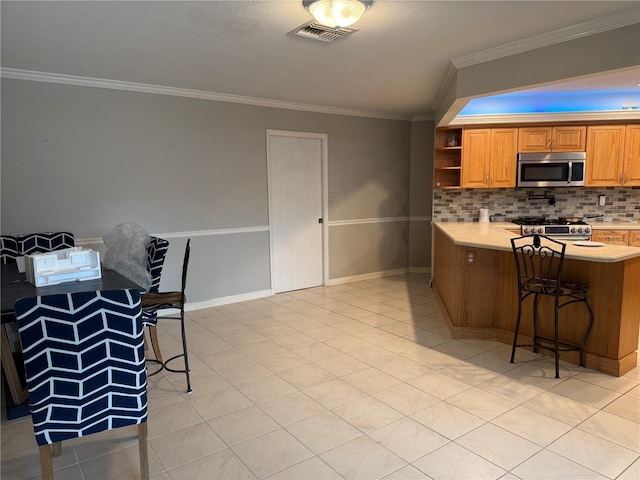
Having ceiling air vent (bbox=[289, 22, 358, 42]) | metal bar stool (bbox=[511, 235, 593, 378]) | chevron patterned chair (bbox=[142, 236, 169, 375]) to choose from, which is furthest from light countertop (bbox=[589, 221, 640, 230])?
chevron patterned chair (bbox=[142, 236, 169, 375])

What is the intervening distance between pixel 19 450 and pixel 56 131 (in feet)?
9.16

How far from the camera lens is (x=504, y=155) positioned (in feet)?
18.0

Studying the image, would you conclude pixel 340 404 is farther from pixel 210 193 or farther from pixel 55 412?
pixel 210 193

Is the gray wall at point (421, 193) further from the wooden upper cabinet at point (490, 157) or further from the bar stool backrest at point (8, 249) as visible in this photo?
the bar stool backrest at point (8, 249)

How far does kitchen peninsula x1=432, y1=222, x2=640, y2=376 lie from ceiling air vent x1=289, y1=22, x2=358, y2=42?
1971 mm

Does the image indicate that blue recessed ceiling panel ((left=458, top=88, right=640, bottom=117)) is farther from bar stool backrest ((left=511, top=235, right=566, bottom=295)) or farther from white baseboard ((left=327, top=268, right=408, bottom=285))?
white baseboard ((left=327, top=268, right=408, bottom=285))

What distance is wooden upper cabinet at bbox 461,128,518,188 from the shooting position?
547 cm

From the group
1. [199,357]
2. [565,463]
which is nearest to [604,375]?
[565,463]

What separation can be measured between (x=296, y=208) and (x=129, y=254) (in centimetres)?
270

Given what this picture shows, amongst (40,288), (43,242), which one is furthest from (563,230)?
(43,242)

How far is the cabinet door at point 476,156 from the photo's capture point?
5504mm

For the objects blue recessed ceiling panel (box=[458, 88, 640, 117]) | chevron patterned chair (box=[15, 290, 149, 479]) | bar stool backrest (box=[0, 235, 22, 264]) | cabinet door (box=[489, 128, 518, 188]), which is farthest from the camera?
cabinet door (box=[489, 128, 518, 188])

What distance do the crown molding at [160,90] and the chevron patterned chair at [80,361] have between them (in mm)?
3012

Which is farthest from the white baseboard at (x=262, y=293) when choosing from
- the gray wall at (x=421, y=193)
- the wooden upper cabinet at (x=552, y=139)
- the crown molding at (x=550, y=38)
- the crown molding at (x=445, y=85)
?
the crown molding at (x=550, y=38)
